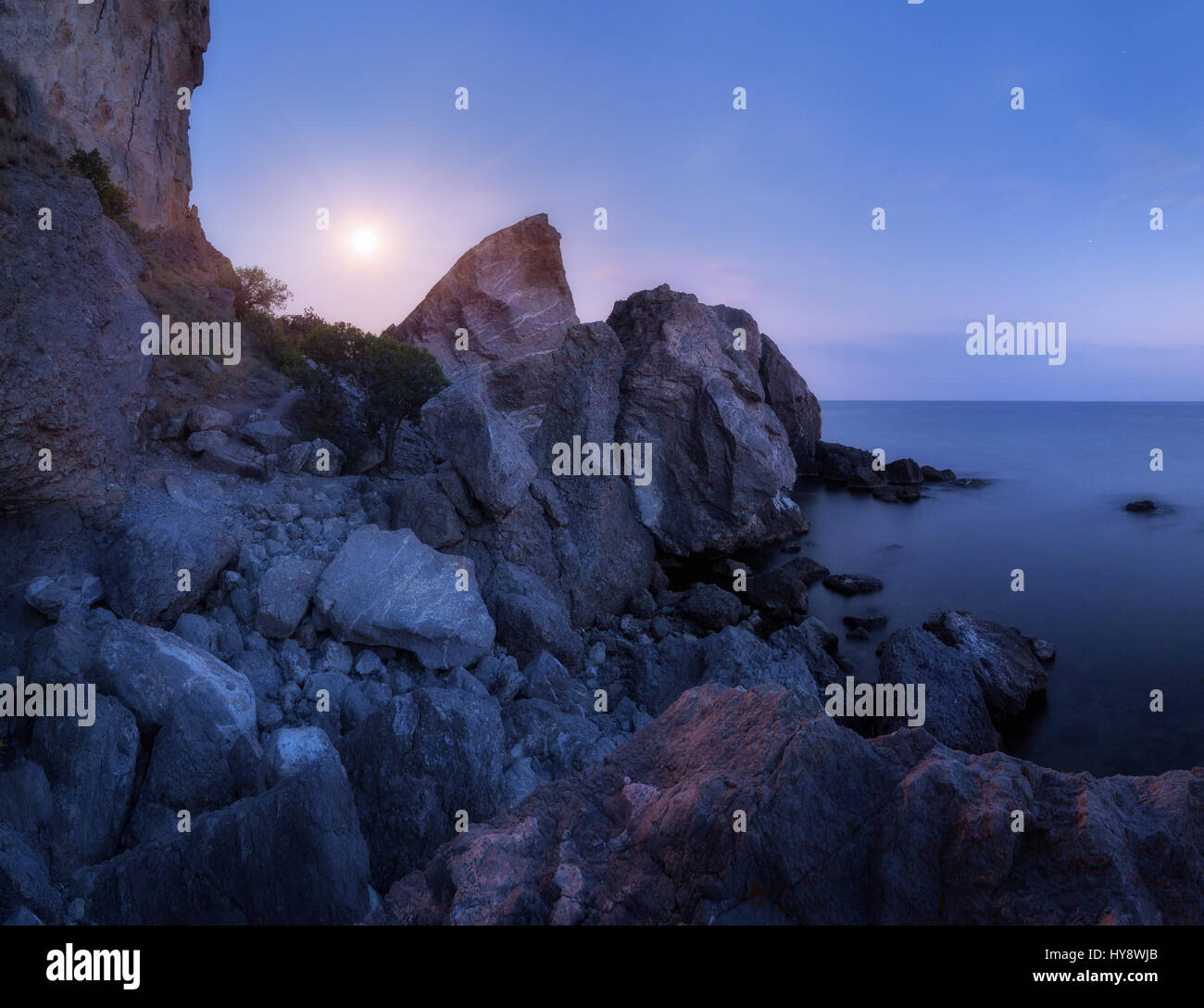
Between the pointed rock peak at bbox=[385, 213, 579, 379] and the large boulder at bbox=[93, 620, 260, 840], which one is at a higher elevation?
the pointed rock peak at bbox=[385, 213, 579, 379]

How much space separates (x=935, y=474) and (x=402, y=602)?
150ft

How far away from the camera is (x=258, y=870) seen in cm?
658

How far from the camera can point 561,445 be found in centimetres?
Answer: 2005

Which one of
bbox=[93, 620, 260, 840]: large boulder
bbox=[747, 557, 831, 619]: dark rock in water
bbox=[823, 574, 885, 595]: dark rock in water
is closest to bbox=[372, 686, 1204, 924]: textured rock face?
bbox=[93, 620, 260, 840]: large boulder

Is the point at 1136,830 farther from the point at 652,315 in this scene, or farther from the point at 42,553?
the point at 652,315

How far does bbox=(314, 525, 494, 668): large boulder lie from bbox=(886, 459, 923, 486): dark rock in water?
38.7m

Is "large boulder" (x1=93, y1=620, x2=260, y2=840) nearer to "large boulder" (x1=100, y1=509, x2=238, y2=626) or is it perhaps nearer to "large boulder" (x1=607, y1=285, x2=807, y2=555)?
"large boulder" (x1=100, y1=509, x2=238, y2=626)

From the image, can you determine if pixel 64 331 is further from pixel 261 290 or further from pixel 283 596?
pixel 261 290

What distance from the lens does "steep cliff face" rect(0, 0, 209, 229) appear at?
27.0 metres

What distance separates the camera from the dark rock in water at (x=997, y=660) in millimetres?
15008

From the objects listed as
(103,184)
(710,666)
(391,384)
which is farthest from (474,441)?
(103,184)

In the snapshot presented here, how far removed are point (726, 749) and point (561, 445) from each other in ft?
52.7

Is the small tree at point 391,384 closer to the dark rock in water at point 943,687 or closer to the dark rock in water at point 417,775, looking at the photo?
the dark rock in water at point 417,775
